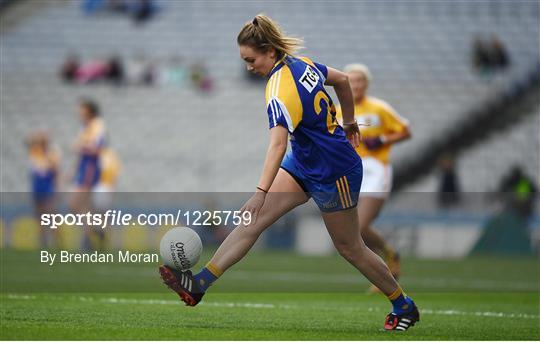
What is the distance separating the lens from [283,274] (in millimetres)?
16891

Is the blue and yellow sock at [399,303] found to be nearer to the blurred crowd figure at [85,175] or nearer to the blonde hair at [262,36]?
the blonde hair at [262,36]

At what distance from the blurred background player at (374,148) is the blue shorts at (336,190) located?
441 centimetres

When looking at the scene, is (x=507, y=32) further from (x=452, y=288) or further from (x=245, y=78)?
Result: (x=452, y=288)

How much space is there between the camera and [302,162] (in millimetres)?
8656

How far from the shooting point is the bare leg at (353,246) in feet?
28.1

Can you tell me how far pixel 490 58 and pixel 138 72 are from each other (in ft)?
32.6

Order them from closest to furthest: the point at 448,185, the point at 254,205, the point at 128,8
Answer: the point at 254,205, the point at 448,185, the point at 128,8

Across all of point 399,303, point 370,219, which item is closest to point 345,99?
point 399,303

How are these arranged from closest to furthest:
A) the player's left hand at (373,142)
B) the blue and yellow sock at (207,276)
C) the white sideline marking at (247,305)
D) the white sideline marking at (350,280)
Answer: the blue and yellow sock at (207,276) < the white sideline marking at (247,305) < the player's left hand at (373,142) < the white sideline marking at (350,280)

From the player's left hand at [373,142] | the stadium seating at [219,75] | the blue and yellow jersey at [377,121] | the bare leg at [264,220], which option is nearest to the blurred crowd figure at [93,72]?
the stadium seating at [219,75]

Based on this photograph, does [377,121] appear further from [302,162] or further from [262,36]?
[262,36]

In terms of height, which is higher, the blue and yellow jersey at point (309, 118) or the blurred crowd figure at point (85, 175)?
the blue and yellow jersey at point (309, 118)

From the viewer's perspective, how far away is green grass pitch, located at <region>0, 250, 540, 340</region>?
27.2ft

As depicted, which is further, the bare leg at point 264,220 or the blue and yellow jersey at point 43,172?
the blue and yellow jersey at point 43,172
